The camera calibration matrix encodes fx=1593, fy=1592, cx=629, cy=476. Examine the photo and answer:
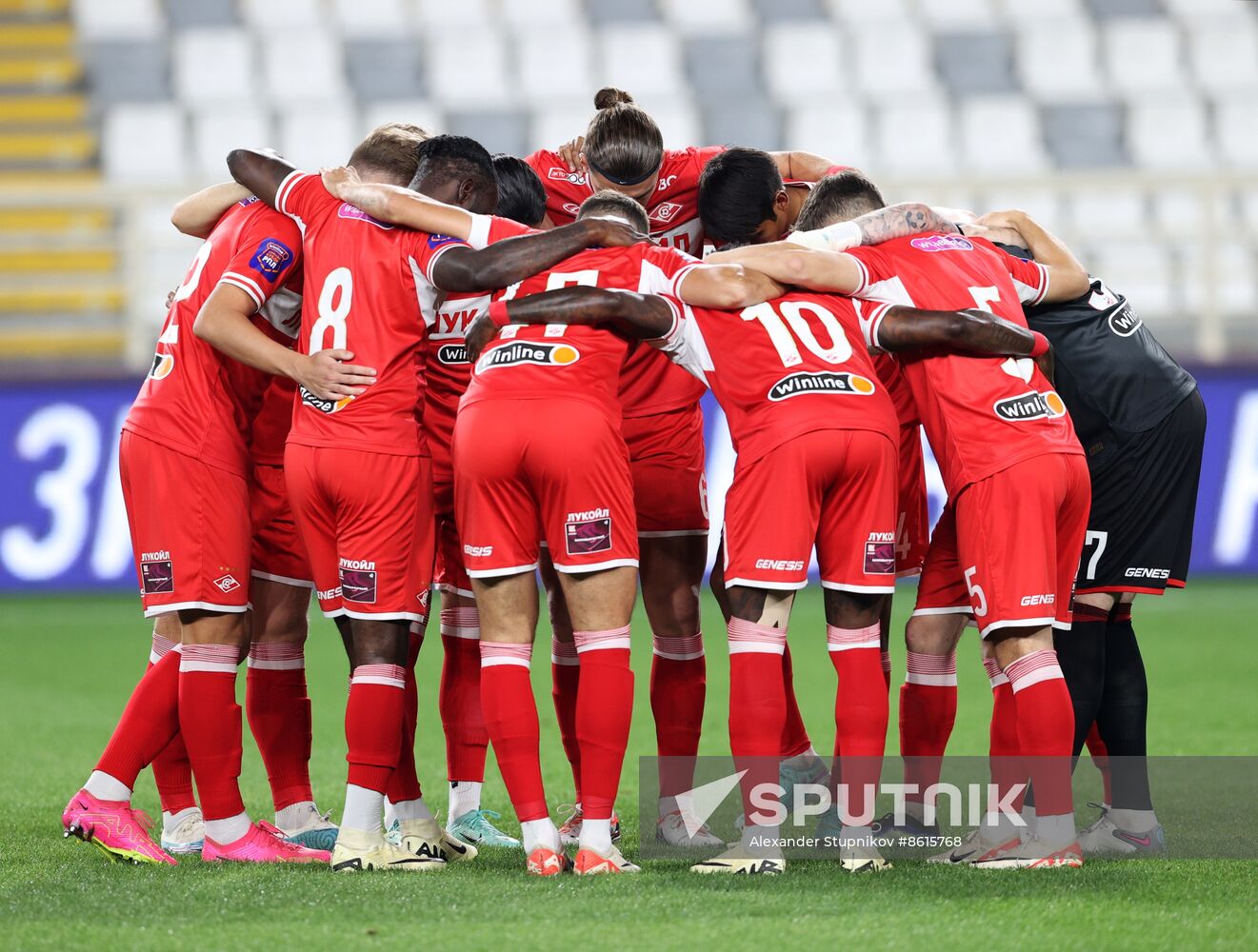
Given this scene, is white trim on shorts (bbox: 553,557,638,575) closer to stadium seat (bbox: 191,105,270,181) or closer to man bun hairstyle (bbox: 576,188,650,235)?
man bun hairstyle (bbox: 576,188,650,235)

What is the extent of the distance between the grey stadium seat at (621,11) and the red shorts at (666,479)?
12.7 m

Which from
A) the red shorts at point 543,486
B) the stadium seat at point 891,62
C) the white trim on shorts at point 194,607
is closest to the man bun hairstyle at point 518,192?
the red shorts at point 543,486

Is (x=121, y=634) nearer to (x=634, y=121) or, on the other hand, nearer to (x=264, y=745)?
(x=264, y=745)

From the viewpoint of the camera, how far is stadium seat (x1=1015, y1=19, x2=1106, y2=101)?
16.8 metres

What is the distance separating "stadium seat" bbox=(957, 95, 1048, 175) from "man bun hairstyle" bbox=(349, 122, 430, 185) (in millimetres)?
11928

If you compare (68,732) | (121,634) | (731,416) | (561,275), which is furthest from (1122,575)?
(121,634)

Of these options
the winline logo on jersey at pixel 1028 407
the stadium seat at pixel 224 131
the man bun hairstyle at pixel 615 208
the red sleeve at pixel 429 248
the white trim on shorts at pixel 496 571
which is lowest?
the white trim on shorts at pixel 496 571

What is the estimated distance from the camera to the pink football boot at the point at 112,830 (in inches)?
179

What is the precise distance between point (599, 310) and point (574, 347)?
12 cm

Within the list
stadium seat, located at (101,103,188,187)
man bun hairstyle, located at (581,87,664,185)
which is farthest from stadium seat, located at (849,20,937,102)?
man bun hairstyle, located at (581,87,664,185)

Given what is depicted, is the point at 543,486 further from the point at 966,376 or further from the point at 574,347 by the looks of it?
the point at 966,376

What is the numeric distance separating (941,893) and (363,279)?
2.28 meters

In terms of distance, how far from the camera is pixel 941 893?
393 centimetres

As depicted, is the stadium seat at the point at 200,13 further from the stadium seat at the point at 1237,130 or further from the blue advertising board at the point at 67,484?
the stadium seat at the point at 1237,130
